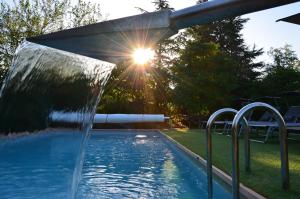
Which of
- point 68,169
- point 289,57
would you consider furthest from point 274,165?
point 289,57

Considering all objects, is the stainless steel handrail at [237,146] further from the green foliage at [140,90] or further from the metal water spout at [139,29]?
the green foliage at [140,90]

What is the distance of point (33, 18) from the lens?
23094 millimetres

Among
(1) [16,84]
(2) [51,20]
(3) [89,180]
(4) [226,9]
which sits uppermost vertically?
(2) [51,20]

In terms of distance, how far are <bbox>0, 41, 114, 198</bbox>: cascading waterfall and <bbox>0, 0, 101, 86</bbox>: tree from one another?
63.8 ft

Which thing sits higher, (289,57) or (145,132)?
(289,57)

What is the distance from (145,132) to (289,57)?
19355 millimetres

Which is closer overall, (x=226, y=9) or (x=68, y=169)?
(x=226, y=9)

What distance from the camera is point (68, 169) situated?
165 inches

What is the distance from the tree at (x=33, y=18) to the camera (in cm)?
2214

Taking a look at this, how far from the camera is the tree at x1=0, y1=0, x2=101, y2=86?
22.1 metres

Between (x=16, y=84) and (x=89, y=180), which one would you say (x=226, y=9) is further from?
(x=89, y=180)

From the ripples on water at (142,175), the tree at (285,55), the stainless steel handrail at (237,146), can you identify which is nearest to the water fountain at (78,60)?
the stainless steel handrail at (237,146)

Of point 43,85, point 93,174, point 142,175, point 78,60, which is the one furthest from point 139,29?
point 93,174

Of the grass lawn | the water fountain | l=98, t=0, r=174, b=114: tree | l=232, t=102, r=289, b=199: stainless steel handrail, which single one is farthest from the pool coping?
l=98, t=0, r=174, b=114: tree
